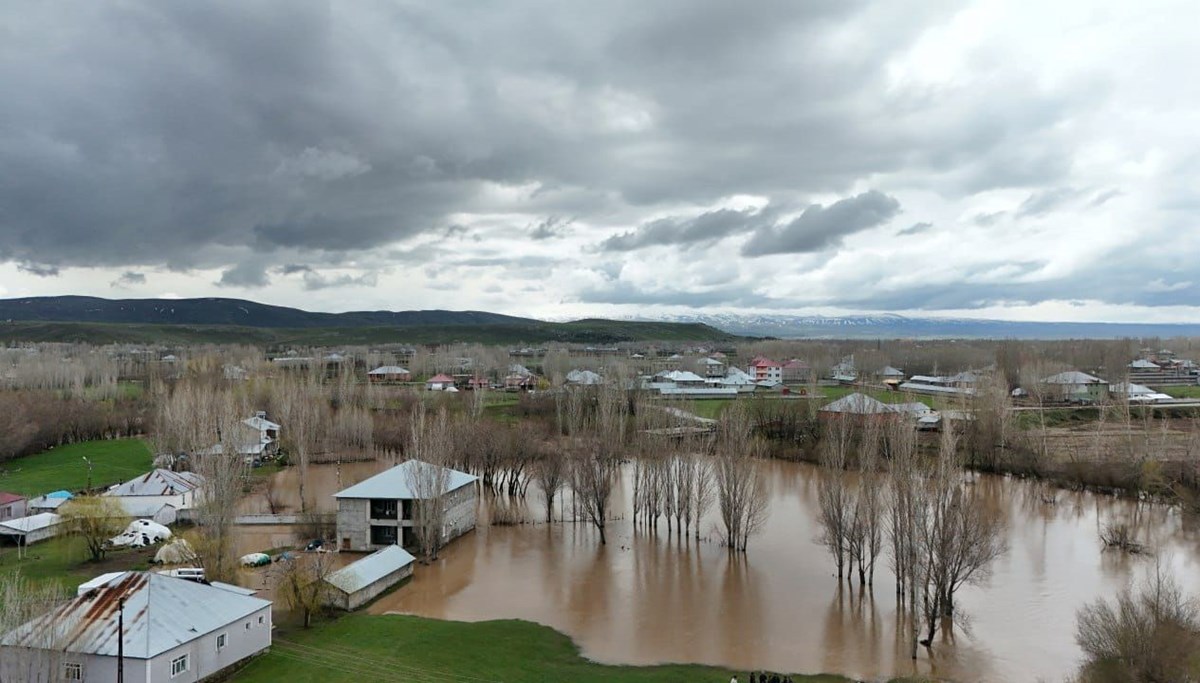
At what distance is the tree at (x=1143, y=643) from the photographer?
14047 millimetres

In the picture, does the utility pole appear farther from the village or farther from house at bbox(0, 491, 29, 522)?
house at bbox(0, 491, 29, 522)

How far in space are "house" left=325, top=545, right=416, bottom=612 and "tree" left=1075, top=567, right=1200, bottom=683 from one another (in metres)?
18.5

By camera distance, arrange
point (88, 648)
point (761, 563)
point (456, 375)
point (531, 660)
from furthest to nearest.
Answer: point (456, 375)
point (761, 563)
point (531, 660)
point (88, 648)

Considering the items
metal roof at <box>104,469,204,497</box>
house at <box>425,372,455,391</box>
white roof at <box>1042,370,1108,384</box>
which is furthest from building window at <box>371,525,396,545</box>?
white roof at <box>1042,370,1108,384</box>

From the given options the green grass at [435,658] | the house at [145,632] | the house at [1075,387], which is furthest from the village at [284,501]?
the green grass at [435,658]

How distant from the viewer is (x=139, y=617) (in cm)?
1473

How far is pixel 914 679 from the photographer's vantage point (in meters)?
16.2

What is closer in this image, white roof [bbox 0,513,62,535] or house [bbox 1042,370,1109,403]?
white roof [bbox 0,513,62,535]

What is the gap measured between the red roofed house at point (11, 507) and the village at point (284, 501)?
83 mm

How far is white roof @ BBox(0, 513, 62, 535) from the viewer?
2697cm

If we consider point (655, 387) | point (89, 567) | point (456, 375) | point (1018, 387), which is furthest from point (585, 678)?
point (456, 375)

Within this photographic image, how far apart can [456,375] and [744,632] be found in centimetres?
7777

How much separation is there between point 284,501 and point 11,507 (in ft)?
36.2

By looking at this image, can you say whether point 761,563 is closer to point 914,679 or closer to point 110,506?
point 914,679
